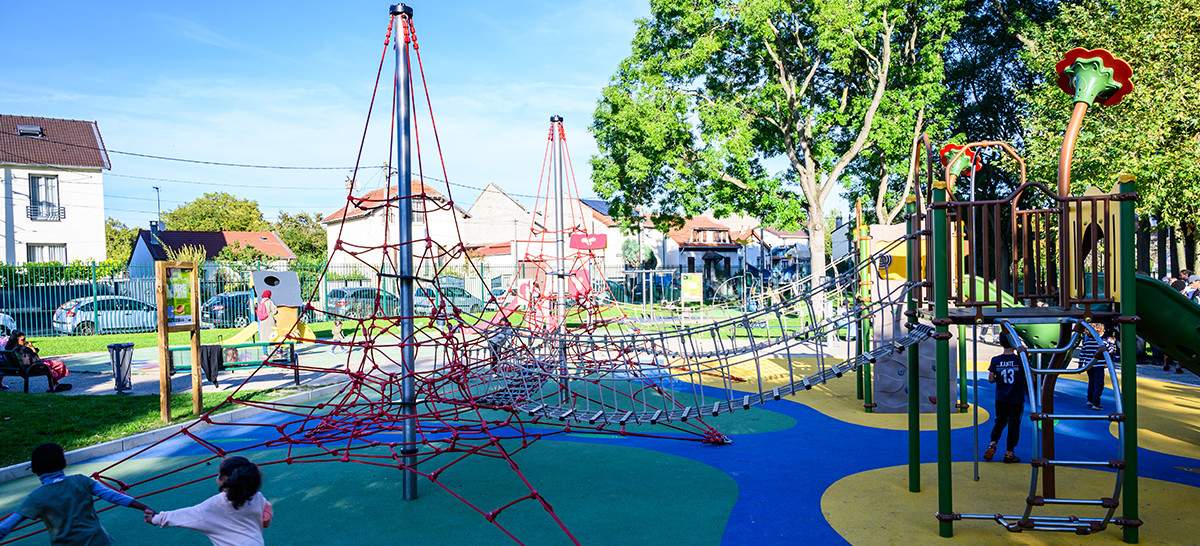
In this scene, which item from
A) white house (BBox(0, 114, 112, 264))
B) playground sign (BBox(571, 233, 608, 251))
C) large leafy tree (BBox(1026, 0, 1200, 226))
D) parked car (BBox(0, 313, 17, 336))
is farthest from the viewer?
white house (BBox(0, 114, 112, 264))

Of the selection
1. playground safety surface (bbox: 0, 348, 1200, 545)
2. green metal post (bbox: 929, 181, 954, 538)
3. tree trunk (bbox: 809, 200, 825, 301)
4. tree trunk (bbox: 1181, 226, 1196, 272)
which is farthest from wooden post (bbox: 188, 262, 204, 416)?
tree trunk (bbox: 1181, 226, 1196, 272)

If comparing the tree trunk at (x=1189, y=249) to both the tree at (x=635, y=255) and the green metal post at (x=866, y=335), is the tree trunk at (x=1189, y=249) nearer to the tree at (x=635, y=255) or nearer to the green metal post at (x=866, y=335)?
the green metal post at (x=866, y=335)

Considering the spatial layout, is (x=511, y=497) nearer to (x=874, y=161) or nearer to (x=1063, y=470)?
(x=1063, y=470)

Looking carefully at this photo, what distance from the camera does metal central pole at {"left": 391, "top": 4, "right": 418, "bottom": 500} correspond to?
5840 mm

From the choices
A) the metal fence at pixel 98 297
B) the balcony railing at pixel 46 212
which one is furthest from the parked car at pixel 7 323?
the balcony railing at pixel 46 212

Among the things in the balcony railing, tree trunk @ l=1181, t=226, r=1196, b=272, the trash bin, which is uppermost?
the balcony railing

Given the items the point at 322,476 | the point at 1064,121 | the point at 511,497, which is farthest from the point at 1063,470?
the point at 1064,121

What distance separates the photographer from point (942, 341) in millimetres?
5121

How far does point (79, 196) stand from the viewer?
3000 centimetres

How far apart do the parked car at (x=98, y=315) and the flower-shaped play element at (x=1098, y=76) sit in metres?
23.6

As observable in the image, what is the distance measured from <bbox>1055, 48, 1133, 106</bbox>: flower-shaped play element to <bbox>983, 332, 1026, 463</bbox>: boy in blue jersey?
2181 millimetres

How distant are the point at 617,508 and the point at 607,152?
690 inches

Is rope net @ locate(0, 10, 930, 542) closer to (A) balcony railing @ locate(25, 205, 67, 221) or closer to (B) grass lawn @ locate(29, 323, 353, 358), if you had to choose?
(B) grass lawn @ locate(29, 323, 353, 358)

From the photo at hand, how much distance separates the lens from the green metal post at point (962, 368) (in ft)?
27.5
